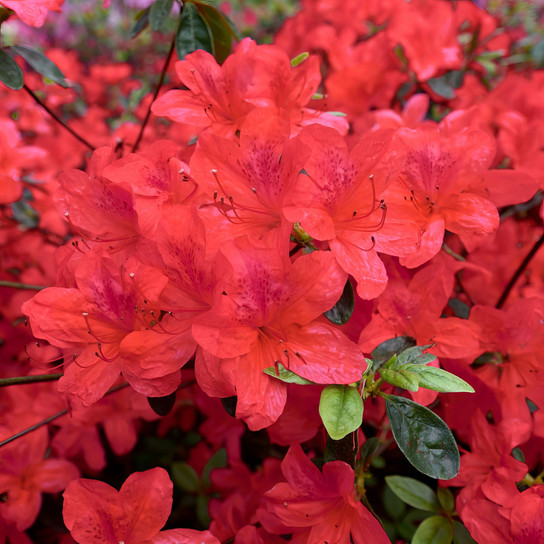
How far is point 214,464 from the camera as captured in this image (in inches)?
44.5

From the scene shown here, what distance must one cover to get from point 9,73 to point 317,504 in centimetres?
88

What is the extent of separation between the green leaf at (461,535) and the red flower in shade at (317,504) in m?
0.19

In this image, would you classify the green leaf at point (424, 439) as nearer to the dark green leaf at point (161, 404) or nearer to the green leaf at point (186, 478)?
the dark green leaf at point (161, 404)

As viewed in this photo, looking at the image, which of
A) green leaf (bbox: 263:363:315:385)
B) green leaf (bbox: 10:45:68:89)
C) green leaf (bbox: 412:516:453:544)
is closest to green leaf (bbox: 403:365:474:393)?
green leaf (bbox: 263:363:315:385)

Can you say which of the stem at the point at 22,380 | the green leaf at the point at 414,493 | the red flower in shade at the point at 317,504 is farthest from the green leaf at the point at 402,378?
the stem at the point at 22,380

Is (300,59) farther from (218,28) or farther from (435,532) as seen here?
(435,532)

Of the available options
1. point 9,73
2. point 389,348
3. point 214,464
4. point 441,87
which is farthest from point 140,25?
point 214,464

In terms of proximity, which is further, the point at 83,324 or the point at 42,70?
the point at 42,70

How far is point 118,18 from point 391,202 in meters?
3.77

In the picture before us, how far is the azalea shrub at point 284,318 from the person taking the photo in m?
0.63

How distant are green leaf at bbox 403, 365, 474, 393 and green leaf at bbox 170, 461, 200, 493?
2.30ft

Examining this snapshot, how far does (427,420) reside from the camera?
2.11 feet

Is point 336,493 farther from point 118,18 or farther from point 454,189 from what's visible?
point 118,18

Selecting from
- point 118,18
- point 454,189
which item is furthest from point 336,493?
point 118,18
